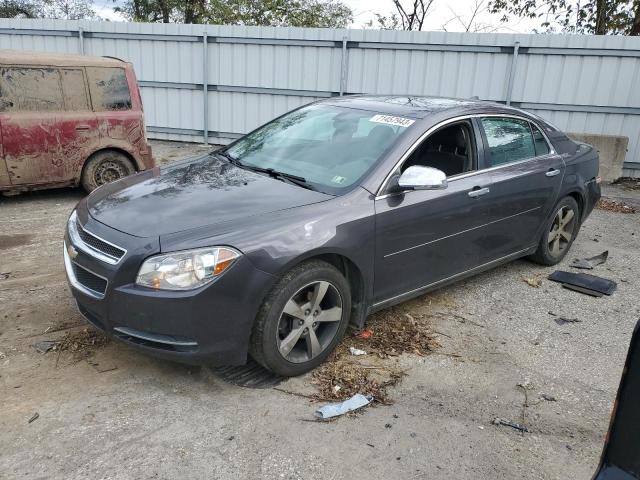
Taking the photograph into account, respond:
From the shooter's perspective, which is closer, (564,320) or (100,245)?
(100,245)

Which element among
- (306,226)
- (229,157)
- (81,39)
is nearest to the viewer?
(306,226)

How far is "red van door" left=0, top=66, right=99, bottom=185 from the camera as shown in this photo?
6441 mm

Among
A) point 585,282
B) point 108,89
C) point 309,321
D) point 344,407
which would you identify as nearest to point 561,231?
point 585,282

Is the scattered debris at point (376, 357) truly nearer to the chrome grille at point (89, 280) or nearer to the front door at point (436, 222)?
the front door at point (436, 222)

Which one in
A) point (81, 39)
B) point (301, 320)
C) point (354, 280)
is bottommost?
point (301, 320)

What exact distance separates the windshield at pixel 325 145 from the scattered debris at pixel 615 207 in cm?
569

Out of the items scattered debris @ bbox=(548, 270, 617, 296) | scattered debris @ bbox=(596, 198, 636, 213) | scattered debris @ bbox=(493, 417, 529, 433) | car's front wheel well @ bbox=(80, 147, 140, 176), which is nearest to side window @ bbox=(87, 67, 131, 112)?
car's front wheel well @ bbox=(80, 147, 140, 176)

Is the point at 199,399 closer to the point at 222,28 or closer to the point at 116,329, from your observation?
the point at 116,329

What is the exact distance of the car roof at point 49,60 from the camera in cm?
643

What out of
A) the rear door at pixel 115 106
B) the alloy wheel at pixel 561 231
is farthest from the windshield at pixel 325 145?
the rear door at pixel 115 106

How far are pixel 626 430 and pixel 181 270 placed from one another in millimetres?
2090

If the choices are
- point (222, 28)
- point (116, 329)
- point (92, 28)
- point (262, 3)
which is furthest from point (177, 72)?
point (262, 3)

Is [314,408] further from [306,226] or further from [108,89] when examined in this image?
[108,89]

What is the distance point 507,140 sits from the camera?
15.2 feet
